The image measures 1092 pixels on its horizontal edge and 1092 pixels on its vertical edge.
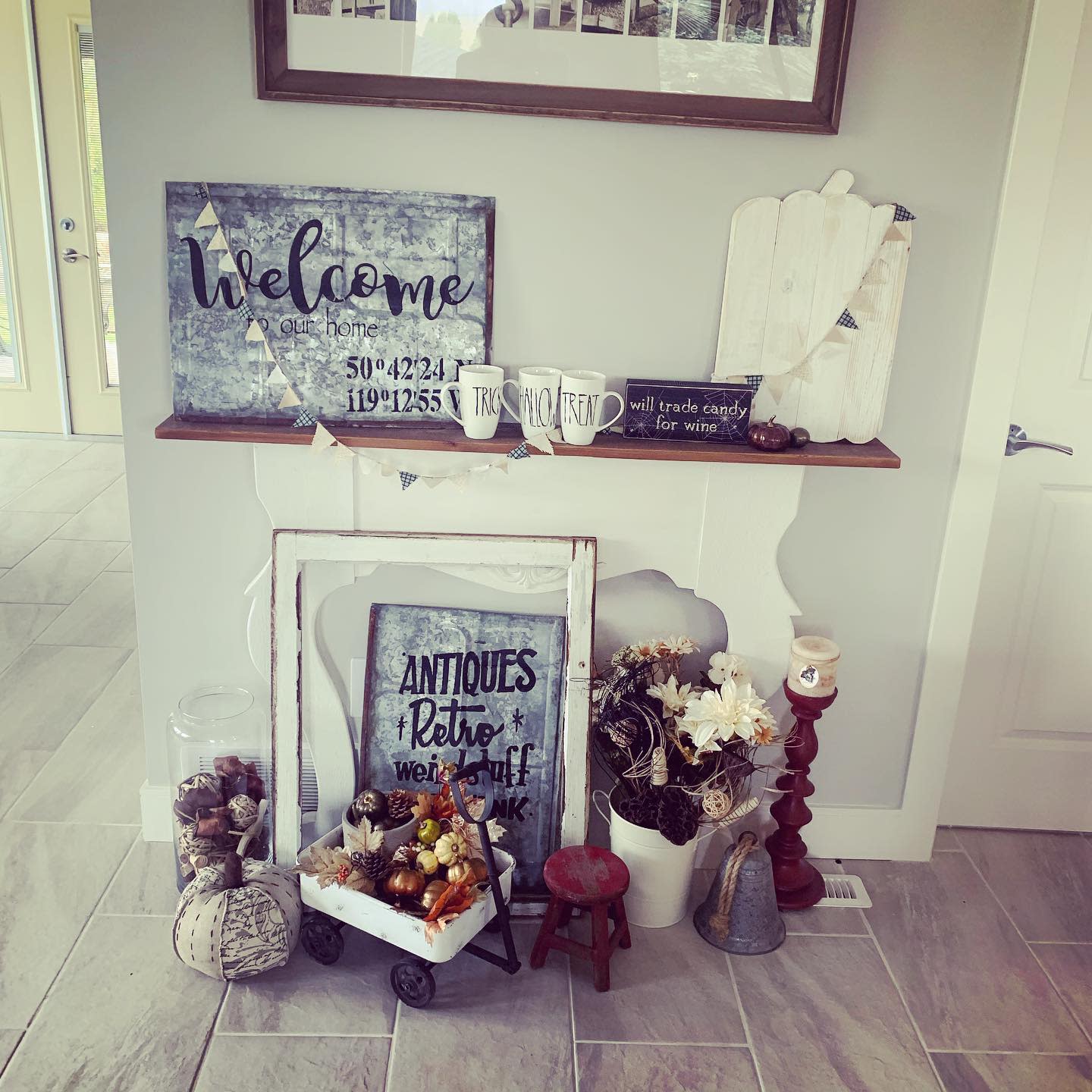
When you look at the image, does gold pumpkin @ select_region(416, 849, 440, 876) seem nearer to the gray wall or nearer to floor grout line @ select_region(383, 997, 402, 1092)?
floor grout line @ select_region(383, 997, 402, 1092)

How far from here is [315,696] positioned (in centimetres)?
198

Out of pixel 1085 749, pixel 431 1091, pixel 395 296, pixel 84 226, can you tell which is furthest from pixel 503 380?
pixel 84 226

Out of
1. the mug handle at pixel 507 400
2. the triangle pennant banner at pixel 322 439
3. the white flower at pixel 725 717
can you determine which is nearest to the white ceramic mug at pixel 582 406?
the mug handle at pixel 507 400

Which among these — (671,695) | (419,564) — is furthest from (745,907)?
(419,564)

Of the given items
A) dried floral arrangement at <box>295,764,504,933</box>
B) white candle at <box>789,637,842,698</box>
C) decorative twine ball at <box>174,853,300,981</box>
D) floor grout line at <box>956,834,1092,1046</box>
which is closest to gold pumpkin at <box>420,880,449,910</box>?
dried floral arrangement at <box>295,764,504,933</box>

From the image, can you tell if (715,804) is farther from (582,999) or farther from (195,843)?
(195,843)

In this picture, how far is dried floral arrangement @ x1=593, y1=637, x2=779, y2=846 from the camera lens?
1.88 m

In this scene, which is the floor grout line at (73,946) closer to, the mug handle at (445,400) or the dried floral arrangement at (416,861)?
the dried floral arrangement at (416,861)

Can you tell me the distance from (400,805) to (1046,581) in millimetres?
1388

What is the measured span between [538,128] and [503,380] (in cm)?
42

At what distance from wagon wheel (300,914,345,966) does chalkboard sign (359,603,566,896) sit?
328mm

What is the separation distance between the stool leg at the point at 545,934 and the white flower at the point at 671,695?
0.40m

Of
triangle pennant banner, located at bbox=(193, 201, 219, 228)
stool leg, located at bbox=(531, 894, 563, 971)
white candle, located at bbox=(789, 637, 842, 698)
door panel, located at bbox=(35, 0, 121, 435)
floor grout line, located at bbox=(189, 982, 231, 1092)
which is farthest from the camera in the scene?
door panel, located at bbox=(35, 0, 121, 435)

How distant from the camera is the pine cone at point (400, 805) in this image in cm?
190
